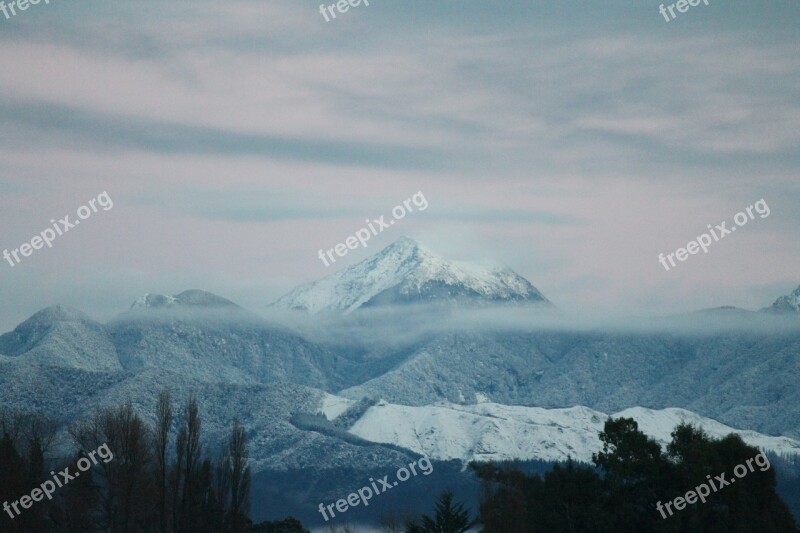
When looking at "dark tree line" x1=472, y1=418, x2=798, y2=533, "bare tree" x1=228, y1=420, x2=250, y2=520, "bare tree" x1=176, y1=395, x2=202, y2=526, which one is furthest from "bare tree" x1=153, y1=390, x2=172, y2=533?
"dark tree line" x1=472, y1=418, x2=798, y2=533

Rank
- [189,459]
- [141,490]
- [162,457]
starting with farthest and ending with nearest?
[189,459] < [162,457] < [141,490]

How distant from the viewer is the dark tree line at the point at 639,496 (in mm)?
149125

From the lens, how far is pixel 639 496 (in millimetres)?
154875

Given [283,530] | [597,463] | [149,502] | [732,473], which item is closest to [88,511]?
[149,502]

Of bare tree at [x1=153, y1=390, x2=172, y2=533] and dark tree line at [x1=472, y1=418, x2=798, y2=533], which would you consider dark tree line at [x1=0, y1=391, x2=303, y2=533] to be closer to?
bare tree at [x1=153, y1=390, x2=172, y2=533]

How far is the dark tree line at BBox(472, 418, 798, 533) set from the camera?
14912cm

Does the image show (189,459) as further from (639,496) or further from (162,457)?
(639,496)

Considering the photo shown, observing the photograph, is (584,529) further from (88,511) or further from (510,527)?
(88,511)

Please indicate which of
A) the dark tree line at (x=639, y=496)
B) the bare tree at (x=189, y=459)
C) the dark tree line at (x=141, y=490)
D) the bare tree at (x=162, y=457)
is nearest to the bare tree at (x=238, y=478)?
the dark tree line at (x=141, y=490)

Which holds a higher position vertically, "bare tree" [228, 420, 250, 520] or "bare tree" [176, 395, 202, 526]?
"bare tree" [176, 395, 202, 526]

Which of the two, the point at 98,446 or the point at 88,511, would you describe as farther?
the point at 98,446

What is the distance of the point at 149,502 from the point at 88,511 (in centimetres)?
816

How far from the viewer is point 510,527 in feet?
488

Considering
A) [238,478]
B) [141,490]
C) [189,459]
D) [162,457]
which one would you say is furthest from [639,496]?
[141,490]
